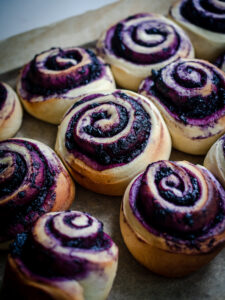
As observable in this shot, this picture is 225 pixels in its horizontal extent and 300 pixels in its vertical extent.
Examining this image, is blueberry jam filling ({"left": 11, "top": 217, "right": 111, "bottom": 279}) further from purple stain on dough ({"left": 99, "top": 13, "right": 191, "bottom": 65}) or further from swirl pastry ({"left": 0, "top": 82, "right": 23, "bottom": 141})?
purple stain on dough ({"left": 99, "top": 13, "right": 191, "bottom": 65})

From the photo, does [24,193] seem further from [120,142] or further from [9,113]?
[9,113]

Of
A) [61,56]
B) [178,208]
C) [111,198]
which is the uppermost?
[61,56]

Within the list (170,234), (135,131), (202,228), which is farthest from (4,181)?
(202,228)

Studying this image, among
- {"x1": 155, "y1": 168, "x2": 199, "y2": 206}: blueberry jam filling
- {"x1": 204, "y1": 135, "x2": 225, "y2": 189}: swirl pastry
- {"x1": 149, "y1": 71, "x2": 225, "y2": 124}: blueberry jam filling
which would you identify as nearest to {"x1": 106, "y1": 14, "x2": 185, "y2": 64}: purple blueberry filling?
{"x1": 149, "y1": 71, "x2": 225, "y2": 124}: blueberry jam filling

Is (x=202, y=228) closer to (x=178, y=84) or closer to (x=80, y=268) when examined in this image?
(x=80, y=268)

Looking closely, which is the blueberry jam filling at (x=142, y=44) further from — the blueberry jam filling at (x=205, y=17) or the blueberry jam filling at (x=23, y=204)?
the blueberry jam filling at (x=23, y=204)

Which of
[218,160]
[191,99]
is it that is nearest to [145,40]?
[191,99]

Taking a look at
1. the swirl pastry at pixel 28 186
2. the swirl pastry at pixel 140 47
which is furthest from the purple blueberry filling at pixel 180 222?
the swirl pastry at pixel 140 47
